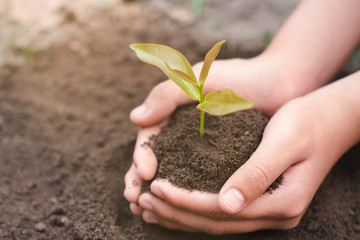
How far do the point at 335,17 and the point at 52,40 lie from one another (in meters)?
1.81

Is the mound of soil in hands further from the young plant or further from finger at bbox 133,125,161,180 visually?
the young plant

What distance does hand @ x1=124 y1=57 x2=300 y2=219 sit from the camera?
52.2 inches

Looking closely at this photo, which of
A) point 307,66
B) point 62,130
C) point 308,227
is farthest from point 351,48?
point 62,130

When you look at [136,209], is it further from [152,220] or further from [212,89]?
[212,89]

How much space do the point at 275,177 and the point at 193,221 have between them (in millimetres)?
340

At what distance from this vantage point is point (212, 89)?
1.50 meters

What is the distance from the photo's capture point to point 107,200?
1.48 m

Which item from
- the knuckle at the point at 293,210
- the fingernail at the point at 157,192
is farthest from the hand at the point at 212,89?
the knuckle at the point at 293,210

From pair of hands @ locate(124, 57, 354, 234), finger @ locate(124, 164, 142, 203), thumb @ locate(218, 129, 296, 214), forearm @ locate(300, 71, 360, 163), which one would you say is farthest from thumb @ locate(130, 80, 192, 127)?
forearm @ locate(300, 71, 360, 163)

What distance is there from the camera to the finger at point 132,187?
1304 millimetres

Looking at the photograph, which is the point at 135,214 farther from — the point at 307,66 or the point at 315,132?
the point at 307,66

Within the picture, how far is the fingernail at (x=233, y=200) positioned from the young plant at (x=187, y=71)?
27cm

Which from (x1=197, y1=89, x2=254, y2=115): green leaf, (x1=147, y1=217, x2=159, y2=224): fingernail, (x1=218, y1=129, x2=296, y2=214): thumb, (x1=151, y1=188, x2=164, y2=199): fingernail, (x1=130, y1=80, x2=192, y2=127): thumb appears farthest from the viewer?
(x1=130, y1=80, x2=192, y2=127): thumb

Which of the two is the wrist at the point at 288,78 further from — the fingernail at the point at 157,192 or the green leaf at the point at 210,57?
the fingernail at the point at 157,192
